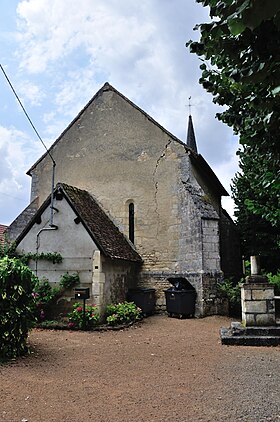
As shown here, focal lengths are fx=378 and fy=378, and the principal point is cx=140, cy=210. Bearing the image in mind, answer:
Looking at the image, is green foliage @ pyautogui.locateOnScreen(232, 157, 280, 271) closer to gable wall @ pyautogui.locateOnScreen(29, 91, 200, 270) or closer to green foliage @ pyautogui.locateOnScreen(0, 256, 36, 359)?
gable wall @ pyautogui.locateOnScreen(29, 91, 200, 270)

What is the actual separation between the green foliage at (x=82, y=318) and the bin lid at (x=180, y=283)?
Result: 3.30 meters

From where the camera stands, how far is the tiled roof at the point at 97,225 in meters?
12.0

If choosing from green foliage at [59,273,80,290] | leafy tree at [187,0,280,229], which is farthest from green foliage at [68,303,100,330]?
leafy tree at [187,0,280,229]

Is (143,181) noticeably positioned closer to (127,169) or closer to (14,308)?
(127,169)

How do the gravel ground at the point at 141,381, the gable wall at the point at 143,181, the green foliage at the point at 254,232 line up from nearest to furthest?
the gravel ground at the point at 141,381 → the gable wall at the point at 143,181 → the green foliage at the point at 254,232

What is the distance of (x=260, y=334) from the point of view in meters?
8.58

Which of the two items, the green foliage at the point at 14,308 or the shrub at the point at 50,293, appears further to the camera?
the shrub at the point at 50,293

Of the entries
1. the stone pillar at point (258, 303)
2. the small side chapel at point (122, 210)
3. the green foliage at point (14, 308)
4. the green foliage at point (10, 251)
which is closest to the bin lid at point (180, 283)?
the small side chapel at point (122, 210)

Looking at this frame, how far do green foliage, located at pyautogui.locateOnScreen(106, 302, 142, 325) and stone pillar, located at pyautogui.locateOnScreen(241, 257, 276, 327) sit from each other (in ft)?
12.5

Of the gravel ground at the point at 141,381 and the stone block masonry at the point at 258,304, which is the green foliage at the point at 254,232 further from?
the gravel ground at the point at 141,381

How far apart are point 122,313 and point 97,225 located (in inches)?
125

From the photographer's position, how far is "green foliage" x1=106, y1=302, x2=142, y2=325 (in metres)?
11.1

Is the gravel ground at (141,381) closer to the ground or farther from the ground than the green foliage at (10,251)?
closer to the ground

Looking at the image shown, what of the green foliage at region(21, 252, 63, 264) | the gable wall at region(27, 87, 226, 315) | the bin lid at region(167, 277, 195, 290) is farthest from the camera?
the gable wall at region(27, 87, 226, 315)
